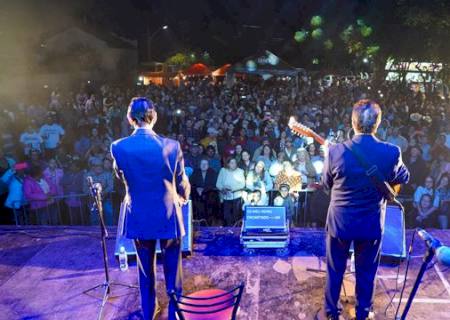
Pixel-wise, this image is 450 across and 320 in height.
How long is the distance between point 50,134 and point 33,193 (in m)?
3.11

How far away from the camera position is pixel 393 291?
396cm

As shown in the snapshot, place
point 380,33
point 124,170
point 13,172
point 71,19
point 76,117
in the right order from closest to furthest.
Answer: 1. point 124,170
2. point 13,172
3. point 76,117
4. point 380,33
5. point 71,19

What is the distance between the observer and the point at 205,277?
13.9ft

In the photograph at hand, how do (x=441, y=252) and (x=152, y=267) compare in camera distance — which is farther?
(x=152, y=267)

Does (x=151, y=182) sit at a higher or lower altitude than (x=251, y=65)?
lower

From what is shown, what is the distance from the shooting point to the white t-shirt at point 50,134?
8875mm

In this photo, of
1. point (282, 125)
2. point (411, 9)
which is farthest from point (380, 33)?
point (282, 125)

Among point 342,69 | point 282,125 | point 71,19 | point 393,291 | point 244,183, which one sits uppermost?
point 71,19

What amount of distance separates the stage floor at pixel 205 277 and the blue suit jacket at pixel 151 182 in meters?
1.09

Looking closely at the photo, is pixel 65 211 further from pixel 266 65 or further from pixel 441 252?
pixel 266 65

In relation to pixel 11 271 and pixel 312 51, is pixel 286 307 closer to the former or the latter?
pixel 11 271

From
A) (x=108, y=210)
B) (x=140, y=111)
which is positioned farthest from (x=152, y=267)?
(x=108, y=210)

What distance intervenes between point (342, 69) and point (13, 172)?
26783 mm

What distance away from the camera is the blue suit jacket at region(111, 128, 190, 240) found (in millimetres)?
2875
